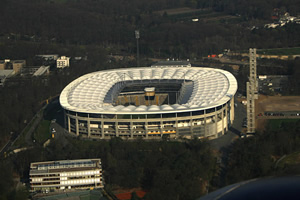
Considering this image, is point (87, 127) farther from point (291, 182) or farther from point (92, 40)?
point (92, 40)

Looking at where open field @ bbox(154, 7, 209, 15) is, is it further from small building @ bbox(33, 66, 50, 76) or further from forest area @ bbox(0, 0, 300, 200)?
small building @ bbox(33, 66, 50, 76)

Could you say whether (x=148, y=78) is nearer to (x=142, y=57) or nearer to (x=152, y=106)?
(x=152, y=106)

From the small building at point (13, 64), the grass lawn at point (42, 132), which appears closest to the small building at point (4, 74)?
the small building at point (13, 64)

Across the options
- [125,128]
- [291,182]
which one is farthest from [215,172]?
[291,182]

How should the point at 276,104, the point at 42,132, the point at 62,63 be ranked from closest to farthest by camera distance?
the point at 42,132
the point at 276,104
the point at 62,63

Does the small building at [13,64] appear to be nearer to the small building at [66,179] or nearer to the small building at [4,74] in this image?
the small building at [4,74]

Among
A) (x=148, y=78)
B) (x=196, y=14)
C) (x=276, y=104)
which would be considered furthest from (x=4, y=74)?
(x=196, y=14)
